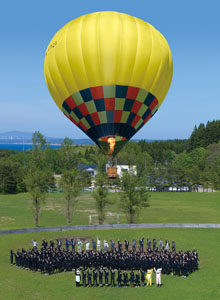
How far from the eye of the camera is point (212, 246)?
36.5 meters

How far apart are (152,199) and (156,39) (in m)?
64.6

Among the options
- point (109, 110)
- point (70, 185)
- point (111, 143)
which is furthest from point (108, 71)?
point (70, 185)

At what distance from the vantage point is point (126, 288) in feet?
83.0

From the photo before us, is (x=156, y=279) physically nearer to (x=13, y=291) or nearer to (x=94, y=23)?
(x=13, y=291)

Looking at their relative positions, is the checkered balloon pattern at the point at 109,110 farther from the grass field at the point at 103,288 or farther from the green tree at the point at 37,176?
the green tree at the point at 37,176

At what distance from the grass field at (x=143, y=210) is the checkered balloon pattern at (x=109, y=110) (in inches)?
1003

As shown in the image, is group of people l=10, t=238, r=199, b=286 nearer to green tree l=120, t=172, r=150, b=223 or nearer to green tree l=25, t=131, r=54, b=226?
green tree l=120, t=172, r=150, b=223

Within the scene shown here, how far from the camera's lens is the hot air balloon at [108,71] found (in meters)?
26.1

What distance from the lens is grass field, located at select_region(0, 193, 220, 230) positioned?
196 ft

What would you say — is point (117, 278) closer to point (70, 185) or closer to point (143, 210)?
point (70, 185)

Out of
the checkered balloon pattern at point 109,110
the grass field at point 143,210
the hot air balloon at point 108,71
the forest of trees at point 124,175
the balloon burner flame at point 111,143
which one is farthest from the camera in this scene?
the grass field at point 143,210

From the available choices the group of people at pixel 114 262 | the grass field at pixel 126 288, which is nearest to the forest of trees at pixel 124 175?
the grass field at pixel 126 288

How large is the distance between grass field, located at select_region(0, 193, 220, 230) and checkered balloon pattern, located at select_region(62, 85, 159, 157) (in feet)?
83.6

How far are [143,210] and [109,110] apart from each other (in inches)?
1856
